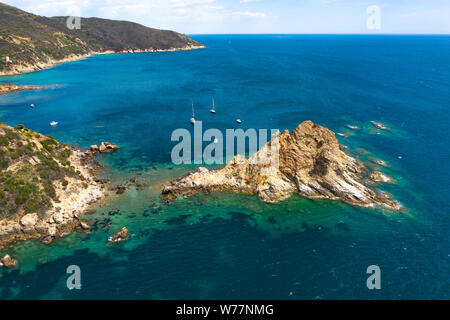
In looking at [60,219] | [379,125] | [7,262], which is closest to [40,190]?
[60,219]

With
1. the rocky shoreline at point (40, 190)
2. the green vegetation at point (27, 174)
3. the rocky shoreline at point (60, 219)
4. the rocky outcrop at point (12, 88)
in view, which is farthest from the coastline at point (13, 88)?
the rocky shoreline at point (60, 219)

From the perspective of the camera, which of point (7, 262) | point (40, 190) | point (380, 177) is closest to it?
point (7, 262)

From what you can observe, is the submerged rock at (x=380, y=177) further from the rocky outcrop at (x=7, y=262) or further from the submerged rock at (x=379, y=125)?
the rocky outcrop at (x=7, y=262)

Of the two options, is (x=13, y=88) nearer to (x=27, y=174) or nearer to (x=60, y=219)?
(x=27, y=174)

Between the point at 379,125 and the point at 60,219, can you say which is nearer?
the point at 60,219

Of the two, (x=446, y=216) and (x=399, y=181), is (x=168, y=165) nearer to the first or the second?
(x=399, y=181)

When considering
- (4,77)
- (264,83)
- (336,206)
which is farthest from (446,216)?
(4,77)
